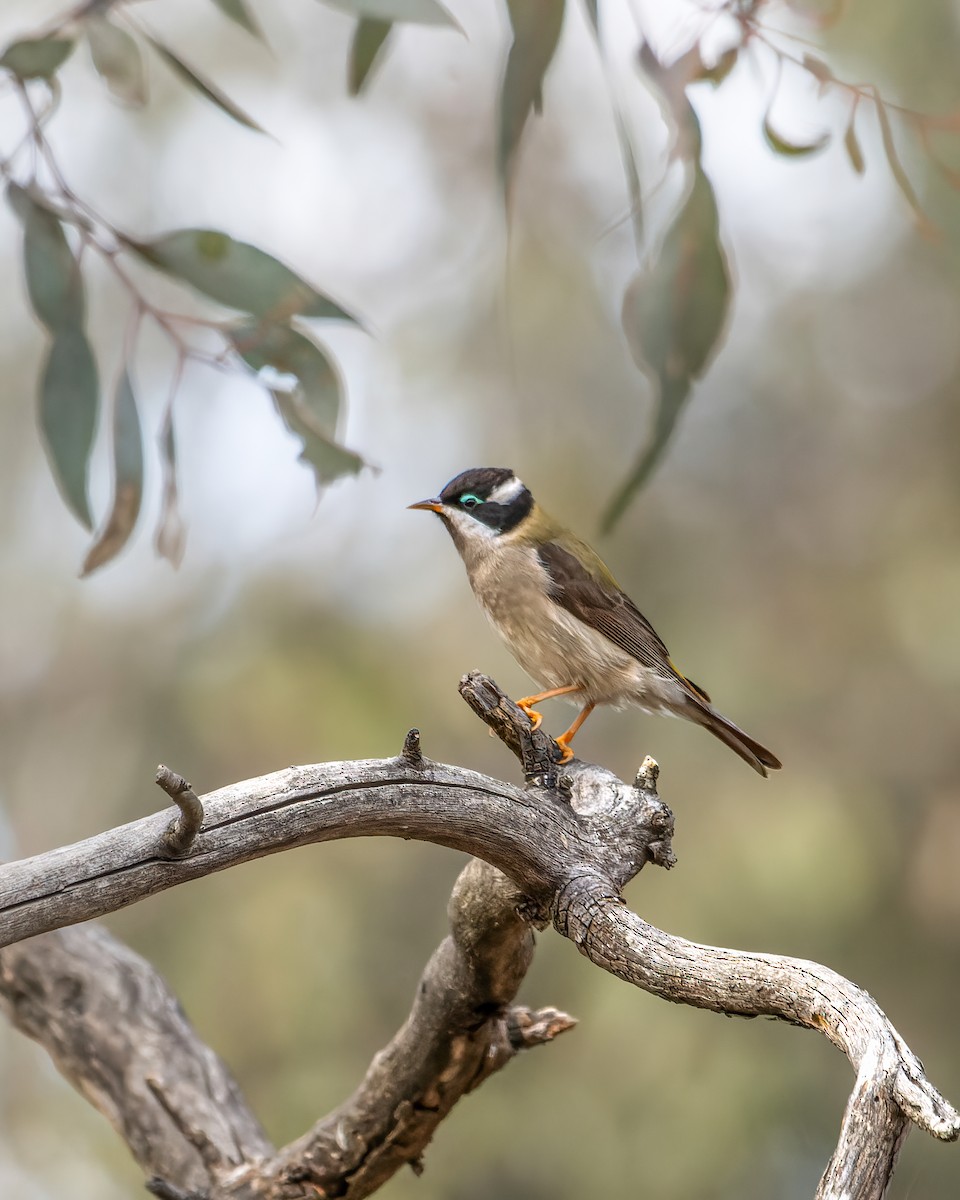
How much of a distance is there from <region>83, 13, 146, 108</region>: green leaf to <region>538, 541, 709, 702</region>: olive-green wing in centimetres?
124

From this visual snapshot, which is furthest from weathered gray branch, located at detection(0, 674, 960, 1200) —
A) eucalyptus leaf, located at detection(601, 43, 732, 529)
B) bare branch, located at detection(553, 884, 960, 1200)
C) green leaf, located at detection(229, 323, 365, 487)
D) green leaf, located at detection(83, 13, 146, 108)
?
green leaf, located at detection(83, 13, 146, 108)

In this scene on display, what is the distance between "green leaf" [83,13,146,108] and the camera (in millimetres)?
2250

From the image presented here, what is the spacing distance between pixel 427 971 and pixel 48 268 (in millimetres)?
1510

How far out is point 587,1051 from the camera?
14.9ft

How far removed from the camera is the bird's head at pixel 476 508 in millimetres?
2820

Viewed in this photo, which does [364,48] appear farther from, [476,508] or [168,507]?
[476,508]

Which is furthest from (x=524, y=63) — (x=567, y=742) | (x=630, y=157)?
(x=567, y=742)

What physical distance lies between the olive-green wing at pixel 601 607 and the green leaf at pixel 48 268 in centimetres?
110

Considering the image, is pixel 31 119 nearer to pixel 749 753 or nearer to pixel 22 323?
pixel 749 753

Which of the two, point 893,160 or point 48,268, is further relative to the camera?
point 48,268

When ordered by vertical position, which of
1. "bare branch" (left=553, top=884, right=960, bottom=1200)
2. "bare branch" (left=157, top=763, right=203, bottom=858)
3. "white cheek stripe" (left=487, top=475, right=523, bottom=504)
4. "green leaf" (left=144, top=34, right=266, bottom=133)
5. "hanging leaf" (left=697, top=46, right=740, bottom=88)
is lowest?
"bare branch" (left=157, top=763, right=203, bottom=858)

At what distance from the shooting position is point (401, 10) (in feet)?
6.44

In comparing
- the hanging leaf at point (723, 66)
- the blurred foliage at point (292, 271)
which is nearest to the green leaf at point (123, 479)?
the blurred foliage at point (292, 271)

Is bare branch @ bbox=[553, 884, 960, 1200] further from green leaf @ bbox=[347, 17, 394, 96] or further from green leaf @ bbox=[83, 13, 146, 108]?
green leaf @ bbox=[83, 13, 146, 108]
